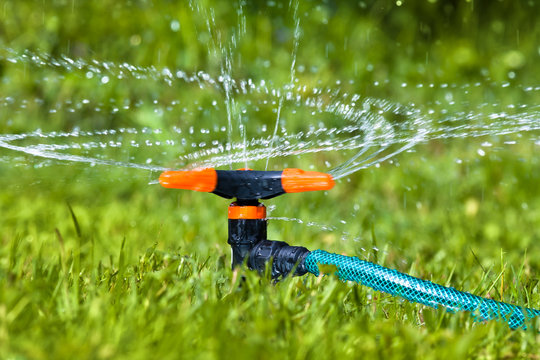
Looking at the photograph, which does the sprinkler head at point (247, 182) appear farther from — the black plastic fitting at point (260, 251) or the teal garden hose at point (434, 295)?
the teal garden hose at point (434, 295)

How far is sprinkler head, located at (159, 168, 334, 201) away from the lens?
133 centimetres

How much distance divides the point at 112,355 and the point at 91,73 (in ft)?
8.05

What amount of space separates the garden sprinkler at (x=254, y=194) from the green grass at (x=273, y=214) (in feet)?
0.20

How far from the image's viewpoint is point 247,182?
138 cm

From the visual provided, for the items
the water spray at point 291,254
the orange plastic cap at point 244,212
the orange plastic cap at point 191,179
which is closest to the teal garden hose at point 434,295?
the water spray at point 291,254

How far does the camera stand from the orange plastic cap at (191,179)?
1.34 metres

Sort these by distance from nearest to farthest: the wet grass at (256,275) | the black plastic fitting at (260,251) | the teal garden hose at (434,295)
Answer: the wet grass at (256,275) < the teal garden hose at (434,295) < the black plastic fitting at (260,251)

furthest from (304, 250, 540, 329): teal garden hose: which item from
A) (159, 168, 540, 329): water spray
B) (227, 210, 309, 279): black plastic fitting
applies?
(227, 210, 309, 279): black plastic fitting

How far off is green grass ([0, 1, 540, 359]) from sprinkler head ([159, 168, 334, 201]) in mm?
194

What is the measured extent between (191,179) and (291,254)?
0.28 m

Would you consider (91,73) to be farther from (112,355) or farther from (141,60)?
(112,355)

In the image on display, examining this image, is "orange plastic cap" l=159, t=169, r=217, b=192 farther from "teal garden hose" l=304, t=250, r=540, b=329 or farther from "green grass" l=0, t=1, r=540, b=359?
"teal garden hose" l=304, t=250, r=540, b=329

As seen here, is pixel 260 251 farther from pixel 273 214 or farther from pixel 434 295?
pixel 273 214

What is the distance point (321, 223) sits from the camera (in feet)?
8.07
